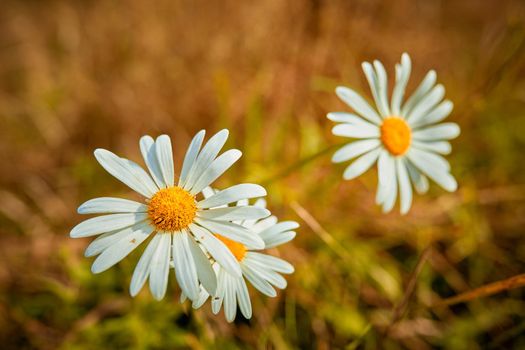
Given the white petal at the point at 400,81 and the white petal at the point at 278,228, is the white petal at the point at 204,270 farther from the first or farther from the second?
the white petal at the point at 400,81

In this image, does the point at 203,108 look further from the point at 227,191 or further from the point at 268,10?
the point at 227,191

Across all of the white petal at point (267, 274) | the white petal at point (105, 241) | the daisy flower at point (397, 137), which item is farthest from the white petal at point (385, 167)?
the white petal at point (105, 241)

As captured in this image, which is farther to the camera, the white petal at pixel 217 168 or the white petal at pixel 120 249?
the white petal at pixel 217 168

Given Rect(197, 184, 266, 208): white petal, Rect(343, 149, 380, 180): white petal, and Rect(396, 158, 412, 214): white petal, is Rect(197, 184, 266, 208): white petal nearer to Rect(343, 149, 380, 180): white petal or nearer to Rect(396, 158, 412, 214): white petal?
Rect(343, 149, 380, 180): white petal

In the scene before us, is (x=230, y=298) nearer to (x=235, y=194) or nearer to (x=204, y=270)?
(x=204, y=270)

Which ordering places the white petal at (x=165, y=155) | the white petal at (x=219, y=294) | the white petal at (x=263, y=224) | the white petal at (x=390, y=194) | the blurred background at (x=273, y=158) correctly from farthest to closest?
the blurred background at (x=273, y=158)
the white petal at (x=390, y=194)
the white petal at (x=263, y=224)
the white petal at (x=165, y=155)
the white petal at (x=219, y=294)

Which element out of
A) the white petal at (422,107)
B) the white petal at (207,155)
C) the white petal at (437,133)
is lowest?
the white petal at (207,155)
